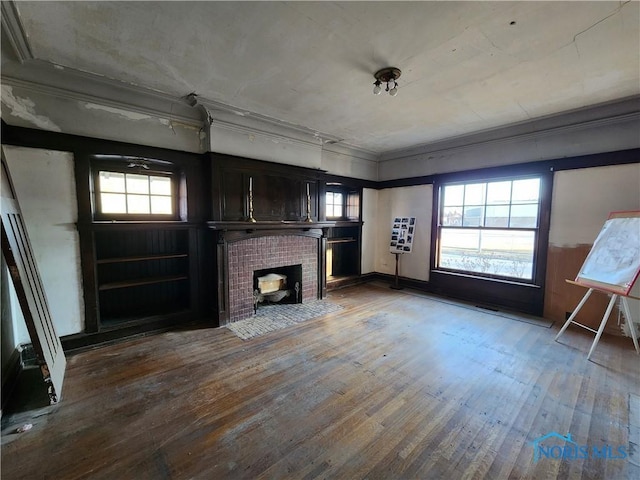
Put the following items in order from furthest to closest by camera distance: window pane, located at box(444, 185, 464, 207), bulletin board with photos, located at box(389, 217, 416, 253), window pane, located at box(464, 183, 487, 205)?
bulletin board with photos, located at box(389, 217, 416, 253)
window pane, located at box(444, 185, 464, 207)
window pane, located at box(464, 183, 487, 205)

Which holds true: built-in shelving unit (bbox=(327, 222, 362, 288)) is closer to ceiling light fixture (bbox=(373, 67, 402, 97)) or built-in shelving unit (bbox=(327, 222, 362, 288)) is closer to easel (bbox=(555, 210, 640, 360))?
ceiling light fixture (bbox=(373, 67, 402, 97))

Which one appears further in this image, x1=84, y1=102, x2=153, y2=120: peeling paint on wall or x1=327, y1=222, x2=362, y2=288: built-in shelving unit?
x1=327, y1=222, x2=362, y2=288: built-in shelving unit

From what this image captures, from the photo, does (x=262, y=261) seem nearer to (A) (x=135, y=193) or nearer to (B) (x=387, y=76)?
(A) (x=135, y=193)

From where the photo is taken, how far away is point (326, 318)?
392 centimetres

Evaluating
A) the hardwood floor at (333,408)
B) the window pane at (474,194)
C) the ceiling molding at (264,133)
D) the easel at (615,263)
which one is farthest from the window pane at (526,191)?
the ceiling molding at (264,133)

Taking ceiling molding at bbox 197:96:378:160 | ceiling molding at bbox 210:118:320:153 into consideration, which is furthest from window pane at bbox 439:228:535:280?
ceiling molding at bbox 210:118:320:153

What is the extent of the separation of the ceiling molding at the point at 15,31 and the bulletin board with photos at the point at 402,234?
5.53 metres

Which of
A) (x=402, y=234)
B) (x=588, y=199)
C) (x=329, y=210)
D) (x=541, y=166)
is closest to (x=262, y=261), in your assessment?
(x=329, y=210)

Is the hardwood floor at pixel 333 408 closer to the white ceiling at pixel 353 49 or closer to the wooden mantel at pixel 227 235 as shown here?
the wooden mantel at pixel 227 235

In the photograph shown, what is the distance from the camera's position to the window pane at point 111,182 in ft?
10.2

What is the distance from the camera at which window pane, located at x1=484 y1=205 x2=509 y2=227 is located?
4.33 m

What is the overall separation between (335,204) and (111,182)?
3.78 metres

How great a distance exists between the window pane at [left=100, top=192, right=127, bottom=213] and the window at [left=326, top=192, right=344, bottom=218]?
3.45 metres

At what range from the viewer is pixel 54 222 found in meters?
2.74
